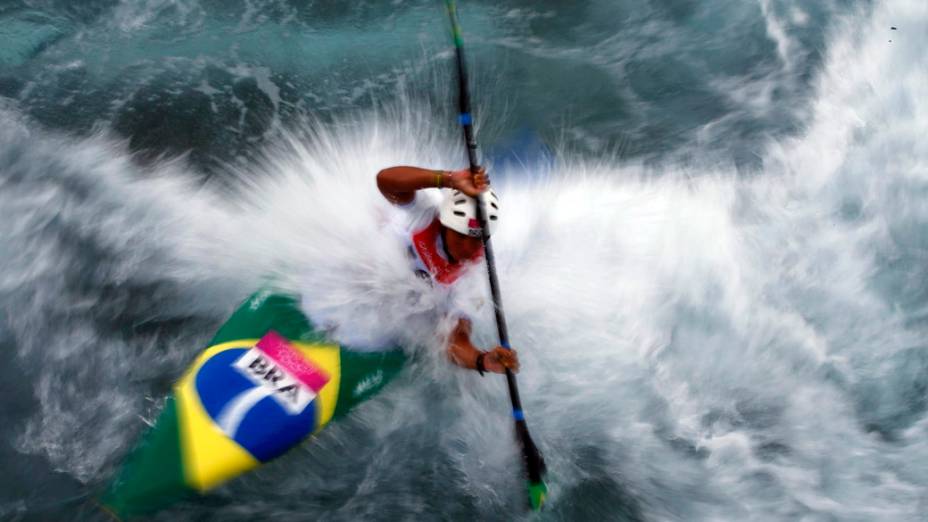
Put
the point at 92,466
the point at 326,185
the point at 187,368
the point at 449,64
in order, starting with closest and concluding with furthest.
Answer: the point at 92,466 → the point at 187,368 → the point at 326,185 → the point at 449,64

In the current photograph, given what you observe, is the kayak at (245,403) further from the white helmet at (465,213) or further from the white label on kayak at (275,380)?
the white helmet at (465,213)

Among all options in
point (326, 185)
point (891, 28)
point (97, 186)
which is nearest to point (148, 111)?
point (97, 186)

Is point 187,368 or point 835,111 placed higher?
point 835,111

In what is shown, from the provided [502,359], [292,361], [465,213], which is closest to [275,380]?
[292,361]

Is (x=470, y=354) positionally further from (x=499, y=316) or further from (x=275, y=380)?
(x=275, y=380)

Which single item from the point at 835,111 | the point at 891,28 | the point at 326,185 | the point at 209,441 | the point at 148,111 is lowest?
the point at 209,441

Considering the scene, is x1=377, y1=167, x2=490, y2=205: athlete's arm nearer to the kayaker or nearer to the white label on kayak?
the kayaker

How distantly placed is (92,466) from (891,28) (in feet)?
21.4

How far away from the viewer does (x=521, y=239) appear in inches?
182

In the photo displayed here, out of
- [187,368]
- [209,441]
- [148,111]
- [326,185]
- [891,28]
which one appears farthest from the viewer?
[891,28]

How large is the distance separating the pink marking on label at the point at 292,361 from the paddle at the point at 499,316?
928 mm

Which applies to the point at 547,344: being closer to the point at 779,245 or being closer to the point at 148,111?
the point at 779,245

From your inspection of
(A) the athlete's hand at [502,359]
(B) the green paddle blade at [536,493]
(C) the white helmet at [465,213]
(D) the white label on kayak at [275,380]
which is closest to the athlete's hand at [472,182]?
(C) the white helmet at [465,213]

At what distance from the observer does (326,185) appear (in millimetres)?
→ 4559
